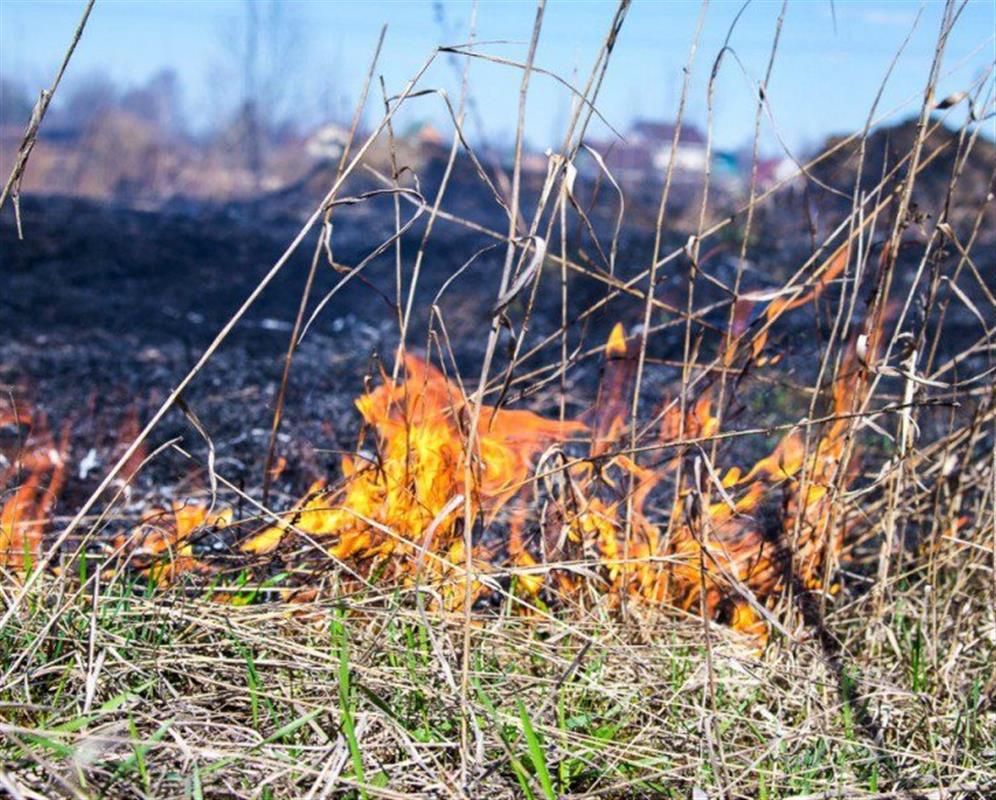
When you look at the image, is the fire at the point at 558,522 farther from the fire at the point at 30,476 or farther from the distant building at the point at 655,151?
the distant building at the point at 655,151

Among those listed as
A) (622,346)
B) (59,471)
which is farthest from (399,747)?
(59,471)

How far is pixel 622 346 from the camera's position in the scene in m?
2.28

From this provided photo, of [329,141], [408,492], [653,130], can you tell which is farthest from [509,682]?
[653,130]

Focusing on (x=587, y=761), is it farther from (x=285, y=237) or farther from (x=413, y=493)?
(x=285, y=237)

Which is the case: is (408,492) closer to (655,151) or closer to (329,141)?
(329,141)

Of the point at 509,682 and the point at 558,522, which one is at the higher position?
the point at 558,522

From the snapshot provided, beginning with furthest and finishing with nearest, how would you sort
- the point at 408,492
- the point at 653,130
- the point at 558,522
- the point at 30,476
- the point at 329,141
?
the point at 653,130
the point at 329,141
the point at 30,476
the point at 558,522
the point at 408,492

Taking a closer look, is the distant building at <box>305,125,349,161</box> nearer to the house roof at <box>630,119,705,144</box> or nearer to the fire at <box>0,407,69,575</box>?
the fire at <box>0,407,69,575</box>

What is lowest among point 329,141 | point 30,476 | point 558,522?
point 329,141

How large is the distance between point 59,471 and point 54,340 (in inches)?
109

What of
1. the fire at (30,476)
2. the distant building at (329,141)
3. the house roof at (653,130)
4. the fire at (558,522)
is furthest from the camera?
the house roof at (653,130)

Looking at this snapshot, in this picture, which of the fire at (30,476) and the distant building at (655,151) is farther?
the distant building at (655,151)

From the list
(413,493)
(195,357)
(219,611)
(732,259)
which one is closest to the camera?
(219,611)

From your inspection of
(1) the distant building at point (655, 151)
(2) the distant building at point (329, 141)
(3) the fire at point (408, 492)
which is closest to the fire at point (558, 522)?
(3) the fire at point (408, 492)
